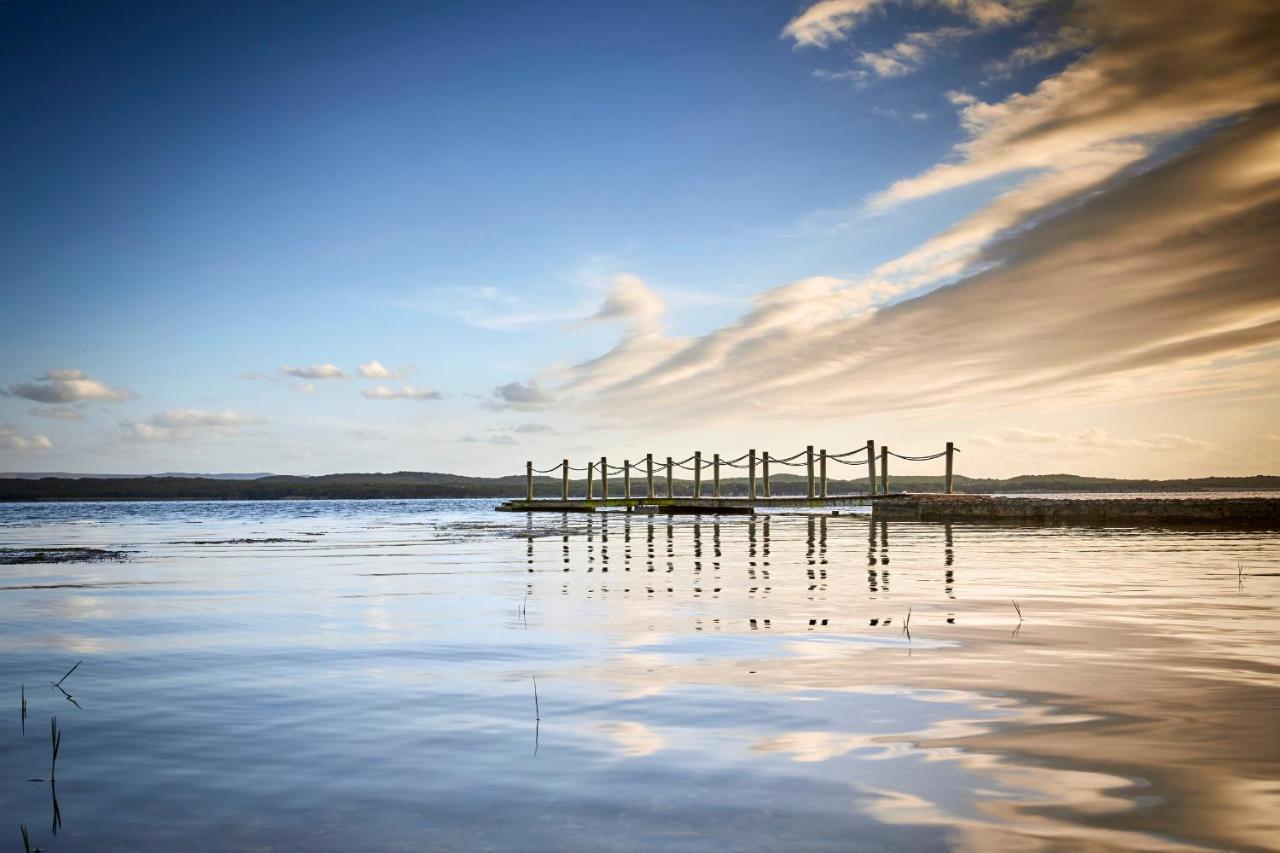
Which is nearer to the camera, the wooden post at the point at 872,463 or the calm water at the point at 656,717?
the calm water at the point at 656,717

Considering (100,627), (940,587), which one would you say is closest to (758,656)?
(940,587)

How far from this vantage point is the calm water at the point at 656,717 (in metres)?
3.39

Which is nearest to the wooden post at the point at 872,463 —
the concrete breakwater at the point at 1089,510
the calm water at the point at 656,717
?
the concrete breakwater at the point at 1089,510

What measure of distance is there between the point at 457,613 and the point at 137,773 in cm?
551

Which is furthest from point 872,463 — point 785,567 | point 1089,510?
point 785,567

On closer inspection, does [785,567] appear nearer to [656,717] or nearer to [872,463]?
[656,717]

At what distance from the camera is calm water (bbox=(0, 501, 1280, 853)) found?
339 cm

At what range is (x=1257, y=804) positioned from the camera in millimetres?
3391

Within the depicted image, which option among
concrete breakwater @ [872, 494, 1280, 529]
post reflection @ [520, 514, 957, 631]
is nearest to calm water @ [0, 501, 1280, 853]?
post reflection @ [520, 514, 957, 631]

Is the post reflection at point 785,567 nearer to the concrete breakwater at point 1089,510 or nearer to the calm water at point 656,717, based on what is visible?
the calm water at point 656,717

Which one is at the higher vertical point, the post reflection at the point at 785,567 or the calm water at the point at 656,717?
the calm water at the point at 656,717

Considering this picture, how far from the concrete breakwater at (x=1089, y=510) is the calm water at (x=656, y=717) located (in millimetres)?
15482

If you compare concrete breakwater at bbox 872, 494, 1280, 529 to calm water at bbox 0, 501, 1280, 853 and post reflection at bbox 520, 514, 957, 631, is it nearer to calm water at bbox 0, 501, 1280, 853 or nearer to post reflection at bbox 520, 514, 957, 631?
post reflection at bbox 520, 514, 957, 631

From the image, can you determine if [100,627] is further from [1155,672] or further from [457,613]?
[1155,672]
